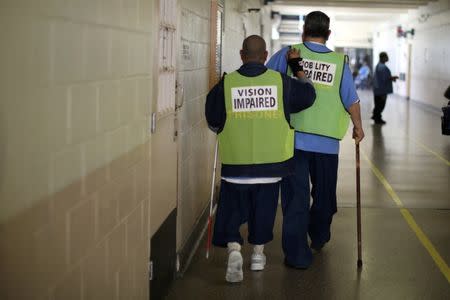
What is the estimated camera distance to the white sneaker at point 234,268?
4.81 meters

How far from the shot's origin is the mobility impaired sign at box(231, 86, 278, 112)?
4680 millimetres

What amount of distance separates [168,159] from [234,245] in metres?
0.81

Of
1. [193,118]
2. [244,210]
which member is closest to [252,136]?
[244,210]

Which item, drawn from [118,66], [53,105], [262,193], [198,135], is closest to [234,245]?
[262,193]

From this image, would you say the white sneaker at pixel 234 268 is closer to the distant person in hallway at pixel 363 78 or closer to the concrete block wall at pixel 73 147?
Result: the concrete block wall at pixel 73 147

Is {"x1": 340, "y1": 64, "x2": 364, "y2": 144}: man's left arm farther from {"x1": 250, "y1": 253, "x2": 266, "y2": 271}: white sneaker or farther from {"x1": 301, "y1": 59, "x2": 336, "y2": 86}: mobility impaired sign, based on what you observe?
{"x1": 250, "y1": 253, "x2": 266, "y2": 271}: white sneaker

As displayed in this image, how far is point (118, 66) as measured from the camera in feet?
10.2

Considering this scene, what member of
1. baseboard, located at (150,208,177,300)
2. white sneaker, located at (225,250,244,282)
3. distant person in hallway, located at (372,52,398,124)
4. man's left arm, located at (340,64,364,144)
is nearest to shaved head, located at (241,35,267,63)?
man's left arm, located at (340,64,364,144)

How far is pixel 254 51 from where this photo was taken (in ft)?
15.8

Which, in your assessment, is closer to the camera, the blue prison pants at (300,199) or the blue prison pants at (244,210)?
the blue prison pants at (244,210)

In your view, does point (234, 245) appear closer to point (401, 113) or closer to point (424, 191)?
point (424, 191)

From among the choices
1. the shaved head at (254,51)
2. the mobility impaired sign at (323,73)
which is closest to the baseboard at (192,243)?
the shaved head at (254,51)

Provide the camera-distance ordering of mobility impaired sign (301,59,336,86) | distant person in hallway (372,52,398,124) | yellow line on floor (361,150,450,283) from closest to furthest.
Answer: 1. mobility impaired sign (301,59,336,86)
2. yellow line on floor (361,150,450,283)
3. distant person in hallway (372,52,398,124)

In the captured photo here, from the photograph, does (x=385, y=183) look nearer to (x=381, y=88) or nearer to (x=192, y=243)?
(x=192, y=243)
